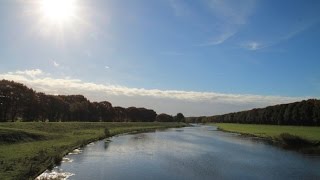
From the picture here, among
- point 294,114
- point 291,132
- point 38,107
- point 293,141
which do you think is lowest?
point 293,141

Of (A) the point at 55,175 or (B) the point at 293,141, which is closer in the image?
(A) the point at 55,175

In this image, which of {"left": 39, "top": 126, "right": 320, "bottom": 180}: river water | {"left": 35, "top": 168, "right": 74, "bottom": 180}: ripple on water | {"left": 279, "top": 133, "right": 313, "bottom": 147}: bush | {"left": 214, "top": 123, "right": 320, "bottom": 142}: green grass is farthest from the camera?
{"left": 214, "top": 123, "right": 320, "bottom": 142}: green grass

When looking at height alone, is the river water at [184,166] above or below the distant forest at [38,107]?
below

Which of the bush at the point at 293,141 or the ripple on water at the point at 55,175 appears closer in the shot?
the ripple on water at the point at 55,175

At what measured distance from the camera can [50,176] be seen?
2833 centimetres

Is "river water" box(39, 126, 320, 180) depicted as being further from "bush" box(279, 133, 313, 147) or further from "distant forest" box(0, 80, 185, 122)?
"distant forest" box(0, 80, 185, 122)

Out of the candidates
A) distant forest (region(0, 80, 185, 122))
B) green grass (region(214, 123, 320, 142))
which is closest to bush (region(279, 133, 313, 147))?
green grass (region(214, 123, 320, 142))

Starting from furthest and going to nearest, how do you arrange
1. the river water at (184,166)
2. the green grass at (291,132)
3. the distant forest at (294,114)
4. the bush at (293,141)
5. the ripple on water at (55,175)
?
the distant forest at (294,114), the green grass at (291,132), the bush at (293,141), the river water at (184,166), the ripple on water at (55,175)

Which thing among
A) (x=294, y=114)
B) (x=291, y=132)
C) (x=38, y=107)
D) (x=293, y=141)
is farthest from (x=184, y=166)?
(x=294, y=114)

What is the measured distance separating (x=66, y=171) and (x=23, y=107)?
87594mm

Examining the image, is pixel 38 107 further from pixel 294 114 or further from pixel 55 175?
pixel 55 175

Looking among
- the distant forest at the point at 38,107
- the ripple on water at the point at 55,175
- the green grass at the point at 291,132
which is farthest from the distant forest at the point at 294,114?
the ripple on water at the point at 55,175

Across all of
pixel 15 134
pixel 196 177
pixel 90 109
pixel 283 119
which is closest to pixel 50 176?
pixel 196 177

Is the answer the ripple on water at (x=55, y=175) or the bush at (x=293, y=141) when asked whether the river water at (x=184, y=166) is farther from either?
the bush at (x=293, y=141)
